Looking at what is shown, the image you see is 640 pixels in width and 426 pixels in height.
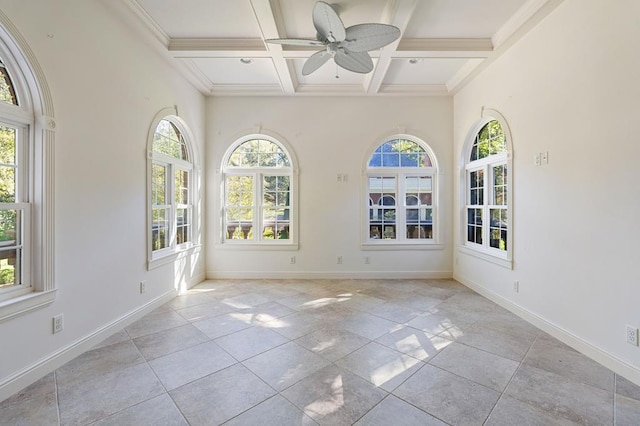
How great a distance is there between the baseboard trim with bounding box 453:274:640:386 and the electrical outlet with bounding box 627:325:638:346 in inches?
7.1

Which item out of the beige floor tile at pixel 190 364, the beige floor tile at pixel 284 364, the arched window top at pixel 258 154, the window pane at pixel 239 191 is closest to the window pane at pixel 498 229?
the beige floor tile at pixel 284 364

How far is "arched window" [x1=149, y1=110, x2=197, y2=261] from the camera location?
12.4 ft

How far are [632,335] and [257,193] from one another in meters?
4.89

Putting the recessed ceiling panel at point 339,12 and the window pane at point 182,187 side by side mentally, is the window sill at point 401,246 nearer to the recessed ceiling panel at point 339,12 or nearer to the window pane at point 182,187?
the window pane at point 182,187

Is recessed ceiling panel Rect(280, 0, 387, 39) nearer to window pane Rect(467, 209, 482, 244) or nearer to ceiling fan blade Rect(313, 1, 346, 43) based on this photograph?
ceiling fan blade Rect(313, 1, 346, 43)

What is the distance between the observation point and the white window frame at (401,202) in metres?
5.12

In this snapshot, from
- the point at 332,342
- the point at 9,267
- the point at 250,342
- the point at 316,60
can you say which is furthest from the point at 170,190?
the point at 332,342

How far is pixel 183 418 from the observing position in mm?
1774

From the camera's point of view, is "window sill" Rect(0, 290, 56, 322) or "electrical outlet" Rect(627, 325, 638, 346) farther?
"electrical outlet" Rect(627, 325, 638, 346)

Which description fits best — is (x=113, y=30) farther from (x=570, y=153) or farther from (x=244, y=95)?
(x=570, y=153)

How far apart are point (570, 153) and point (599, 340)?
1.71 meters

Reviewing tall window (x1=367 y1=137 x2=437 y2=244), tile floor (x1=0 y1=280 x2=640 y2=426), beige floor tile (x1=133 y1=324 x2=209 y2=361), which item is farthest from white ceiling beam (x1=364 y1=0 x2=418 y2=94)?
beige floor tile (x1=133 y1=324 x2=209 y2=361)

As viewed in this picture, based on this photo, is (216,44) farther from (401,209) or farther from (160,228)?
(401,209)

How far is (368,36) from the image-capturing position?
265cm
